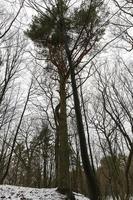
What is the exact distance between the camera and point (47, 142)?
70.0 feet

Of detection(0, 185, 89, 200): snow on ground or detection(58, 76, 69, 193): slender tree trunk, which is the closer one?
detection(0, 185, 89, 200): snow on ground

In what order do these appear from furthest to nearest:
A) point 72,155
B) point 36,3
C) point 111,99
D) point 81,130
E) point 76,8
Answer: point 72,155
point 111,99
point 76,8
point 36,3
point 81,130

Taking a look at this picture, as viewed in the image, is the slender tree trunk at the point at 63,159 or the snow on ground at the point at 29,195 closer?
the snow on ground at the point at 29,195

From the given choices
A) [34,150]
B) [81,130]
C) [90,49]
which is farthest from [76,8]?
[34,150]

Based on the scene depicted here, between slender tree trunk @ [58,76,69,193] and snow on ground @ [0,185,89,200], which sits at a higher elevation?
slender tree trunk @ [58,76,69,193]

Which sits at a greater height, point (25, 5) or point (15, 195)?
point (25, 5)

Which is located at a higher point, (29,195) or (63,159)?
(63,159)

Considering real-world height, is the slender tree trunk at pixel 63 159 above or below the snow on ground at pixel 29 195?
above

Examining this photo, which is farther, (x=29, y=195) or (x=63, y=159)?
(x=63, y=159)

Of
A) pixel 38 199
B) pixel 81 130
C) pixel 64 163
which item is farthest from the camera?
pixel 64 163

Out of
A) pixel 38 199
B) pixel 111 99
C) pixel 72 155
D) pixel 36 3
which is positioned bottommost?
pixel 38 199

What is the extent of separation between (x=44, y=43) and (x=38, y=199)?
7.01 m

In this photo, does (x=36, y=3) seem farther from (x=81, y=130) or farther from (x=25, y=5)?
(x=81, y=130)

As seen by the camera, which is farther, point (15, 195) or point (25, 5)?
point (15, 195)
